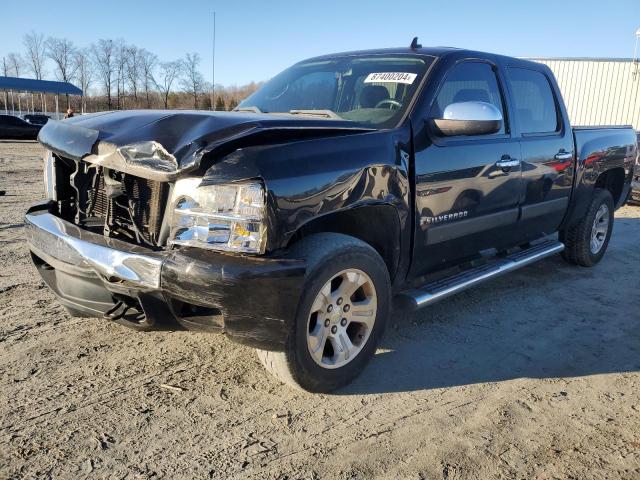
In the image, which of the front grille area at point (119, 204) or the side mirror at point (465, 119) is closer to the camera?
the front grille area at point (119, 204)

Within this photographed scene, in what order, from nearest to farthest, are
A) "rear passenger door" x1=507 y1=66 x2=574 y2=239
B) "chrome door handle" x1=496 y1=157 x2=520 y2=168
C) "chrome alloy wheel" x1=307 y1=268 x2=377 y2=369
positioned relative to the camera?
"chrome alloy wheel" x1=307 y1=268 x2=377 y2=369 < "chrome door handle" x1=496 y1=157 x2=520 y2=168 < "rear passenger door" x1=507 y1=66 x2=574 y2=239

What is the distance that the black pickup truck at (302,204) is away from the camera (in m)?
2.58

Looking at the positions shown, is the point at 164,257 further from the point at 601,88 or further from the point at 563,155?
the point at 601,88

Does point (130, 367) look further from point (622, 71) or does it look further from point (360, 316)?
point (622, 71)

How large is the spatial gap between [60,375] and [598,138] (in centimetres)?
516

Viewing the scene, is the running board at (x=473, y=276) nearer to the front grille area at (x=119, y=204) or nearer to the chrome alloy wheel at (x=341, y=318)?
the chrome alloy wheel at (x=341, y=318)

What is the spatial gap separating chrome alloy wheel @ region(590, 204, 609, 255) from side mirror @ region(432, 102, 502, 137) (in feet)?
9.99

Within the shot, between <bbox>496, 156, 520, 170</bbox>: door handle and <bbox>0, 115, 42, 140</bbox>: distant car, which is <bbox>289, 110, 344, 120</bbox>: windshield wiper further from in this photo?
<bbox>0, 115, 42, 140</bbox>: distant car

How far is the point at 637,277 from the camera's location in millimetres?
5688

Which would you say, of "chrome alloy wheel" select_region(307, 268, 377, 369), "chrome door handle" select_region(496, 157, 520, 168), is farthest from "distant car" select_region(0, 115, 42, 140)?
"chrome alloy wheel" select_region(307, 268, 377, 369)

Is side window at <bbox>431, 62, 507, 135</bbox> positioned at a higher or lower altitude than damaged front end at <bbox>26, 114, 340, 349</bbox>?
higher

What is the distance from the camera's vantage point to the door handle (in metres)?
4.03

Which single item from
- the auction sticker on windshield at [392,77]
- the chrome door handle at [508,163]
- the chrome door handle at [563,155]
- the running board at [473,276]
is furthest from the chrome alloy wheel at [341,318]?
the chrome door handle at [563,155]

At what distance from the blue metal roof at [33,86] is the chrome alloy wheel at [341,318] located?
49.3 m
